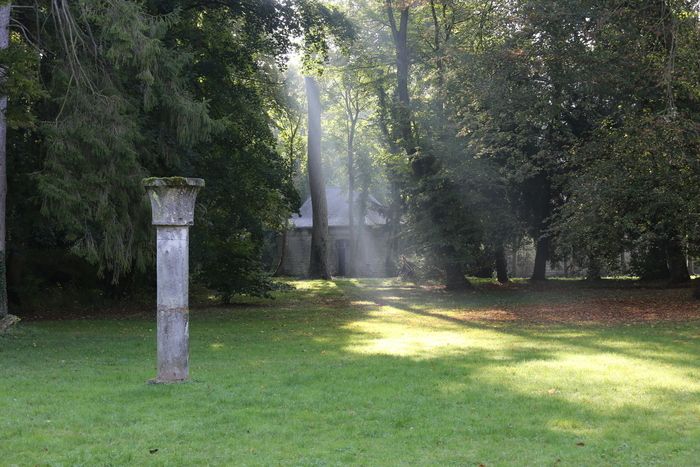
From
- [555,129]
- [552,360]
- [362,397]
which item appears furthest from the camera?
[555,129]

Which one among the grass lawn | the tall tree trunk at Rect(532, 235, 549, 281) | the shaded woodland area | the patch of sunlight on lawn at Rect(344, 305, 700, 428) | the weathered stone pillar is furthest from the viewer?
the tall tree trunk at Rect(532, 235, 549, 281)

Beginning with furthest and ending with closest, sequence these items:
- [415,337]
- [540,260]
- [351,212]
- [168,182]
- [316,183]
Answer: [351,212], [316,183], [540,260], [415,337], [168,182]

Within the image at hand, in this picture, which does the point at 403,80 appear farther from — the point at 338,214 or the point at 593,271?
the point at 338,214

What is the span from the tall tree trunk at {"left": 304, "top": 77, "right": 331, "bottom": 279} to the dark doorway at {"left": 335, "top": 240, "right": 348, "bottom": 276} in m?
9.21

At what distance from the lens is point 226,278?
25.2 metres

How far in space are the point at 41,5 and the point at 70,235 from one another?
5283 millimetres

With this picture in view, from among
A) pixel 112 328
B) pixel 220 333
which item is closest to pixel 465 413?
pixel 220 333

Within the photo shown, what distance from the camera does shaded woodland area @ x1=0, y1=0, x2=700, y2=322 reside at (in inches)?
646

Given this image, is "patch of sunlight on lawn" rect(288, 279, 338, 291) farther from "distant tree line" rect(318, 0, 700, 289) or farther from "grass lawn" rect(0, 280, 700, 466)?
"grass lawn" rect(0, 280, 700, 466)

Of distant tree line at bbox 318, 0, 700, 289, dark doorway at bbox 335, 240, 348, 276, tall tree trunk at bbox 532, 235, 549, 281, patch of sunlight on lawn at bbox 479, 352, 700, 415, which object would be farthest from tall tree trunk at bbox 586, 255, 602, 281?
patch of sunlight on lawn at bbox 479, 352, 700, 415

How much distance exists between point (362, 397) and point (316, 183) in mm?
33321

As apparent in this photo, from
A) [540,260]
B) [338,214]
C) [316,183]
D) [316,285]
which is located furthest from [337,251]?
[540,260]

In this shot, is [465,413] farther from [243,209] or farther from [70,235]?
[243,209]

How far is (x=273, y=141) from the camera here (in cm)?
2589
